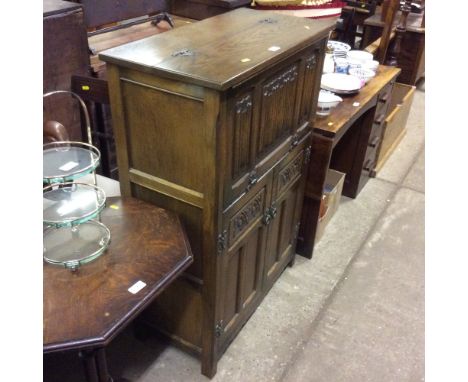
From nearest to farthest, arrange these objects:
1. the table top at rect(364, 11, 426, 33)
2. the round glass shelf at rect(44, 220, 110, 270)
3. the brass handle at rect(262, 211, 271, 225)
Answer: the round glass shelf at rect(44, 220, 110, 270) → the brass handle at rect(262, 211, 271, 225) → the table top at rect(364, 11, 426, 33)

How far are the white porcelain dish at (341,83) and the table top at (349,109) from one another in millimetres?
36

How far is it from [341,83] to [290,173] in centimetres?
87

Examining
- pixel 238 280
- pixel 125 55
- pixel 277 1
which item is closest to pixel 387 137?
pixel 277 1

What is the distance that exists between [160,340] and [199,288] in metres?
0.49

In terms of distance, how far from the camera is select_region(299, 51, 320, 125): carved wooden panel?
1676mm

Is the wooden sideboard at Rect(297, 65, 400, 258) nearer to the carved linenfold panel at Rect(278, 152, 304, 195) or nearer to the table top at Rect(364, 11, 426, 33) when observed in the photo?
the carved linenfold panel at Rect(278, 152, 304, 195)

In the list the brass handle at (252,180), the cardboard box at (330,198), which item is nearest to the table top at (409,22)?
the cardboard box at (330,198)

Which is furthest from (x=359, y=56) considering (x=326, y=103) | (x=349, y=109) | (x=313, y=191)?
(x=313, y=191)

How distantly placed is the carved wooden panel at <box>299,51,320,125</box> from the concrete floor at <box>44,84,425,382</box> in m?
0.91

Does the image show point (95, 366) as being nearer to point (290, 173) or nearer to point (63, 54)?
point (290, 173)

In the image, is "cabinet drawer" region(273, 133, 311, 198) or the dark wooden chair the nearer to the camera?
"cabinet drawer" region(273, 133, 311, 198)

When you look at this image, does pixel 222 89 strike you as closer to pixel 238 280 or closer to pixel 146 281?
A: pixel 146 281

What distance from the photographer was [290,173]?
1854 millimetres

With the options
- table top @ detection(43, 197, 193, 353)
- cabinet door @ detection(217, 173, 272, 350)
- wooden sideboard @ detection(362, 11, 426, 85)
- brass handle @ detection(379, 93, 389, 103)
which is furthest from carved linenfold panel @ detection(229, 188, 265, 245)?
wooden sideboard @ detection(362, 11, 426, 85)
